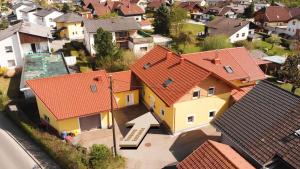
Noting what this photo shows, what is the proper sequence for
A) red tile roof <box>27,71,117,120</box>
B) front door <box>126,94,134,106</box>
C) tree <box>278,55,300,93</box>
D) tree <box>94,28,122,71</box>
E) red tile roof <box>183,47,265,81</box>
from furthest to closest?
tree <box>94,28,122,71</box> → tree <box>278,55,300,93</box> → front door <box>126,94,134,106</box> → red tile roof <box>183,47,265,81</box> → red tile roof <box>27,71,117,120</box>

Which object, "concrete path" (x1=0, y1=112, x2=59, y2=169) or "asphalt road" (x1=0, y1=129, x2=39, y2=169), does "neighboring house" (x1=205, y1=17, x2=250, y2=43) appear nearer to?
"concrete path" (x1=0, y1=112, x2=59, y2=169)

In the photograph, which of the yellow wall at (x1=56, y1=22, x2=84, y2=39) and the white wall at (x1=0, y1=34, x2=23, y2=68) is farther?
the yellow wall at (x1=56, y1=22, x2=84, y2=39)

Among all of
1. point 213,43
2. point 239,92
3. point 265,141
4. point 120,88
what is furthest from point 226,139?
point 213,43

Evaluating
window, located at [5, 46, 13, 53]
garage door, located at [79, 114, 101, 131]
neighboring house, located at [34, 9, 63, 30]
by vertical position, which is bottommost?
garage door, located at [79, 114, 101, 131]

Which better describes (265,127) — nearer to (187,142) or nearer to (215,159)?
(215,159)

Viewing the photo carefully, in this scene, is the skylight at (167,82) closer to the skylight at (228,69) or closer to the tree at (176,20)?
the skylight at (228,69)

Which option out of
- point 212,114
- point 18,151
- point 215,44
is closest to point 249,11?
point 215,44

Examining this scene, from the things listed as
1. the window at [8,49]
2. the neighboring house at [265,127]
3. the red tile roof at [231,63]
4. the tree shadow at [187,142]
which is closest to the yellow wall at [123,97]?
the red tile roof at [231,63]

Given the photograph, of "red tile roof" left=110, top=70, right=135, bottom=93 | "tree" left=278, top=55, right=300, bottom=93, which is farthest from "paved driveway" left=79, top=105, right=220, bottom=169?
"tree" left=278, top=55, right=300, bottom=93
